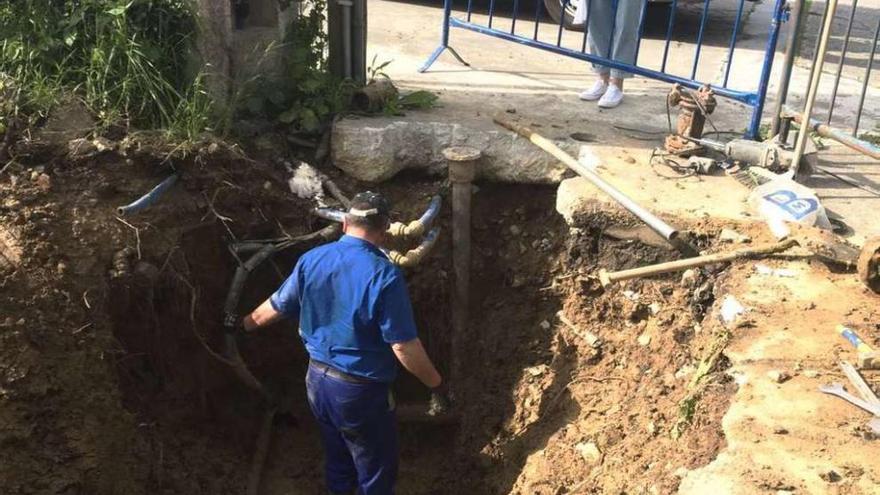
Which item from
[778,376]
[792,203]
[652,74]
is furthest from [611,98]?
[778,376]

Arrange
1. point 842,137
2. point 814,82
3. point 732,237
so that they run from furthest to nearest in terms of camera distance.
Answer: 1. point 842,137
2. point 814,82
3. point 732,237

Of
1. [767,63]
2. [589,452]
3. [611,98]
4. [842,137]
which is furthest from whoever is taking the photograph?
[611,98]

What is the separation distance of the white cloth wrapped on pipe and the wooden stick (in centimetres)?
213

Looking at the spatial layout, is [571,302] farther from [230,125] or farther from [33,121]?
[33,121]

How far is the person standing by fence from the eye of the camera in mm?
5324

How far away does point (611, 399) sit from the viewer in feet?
12.8

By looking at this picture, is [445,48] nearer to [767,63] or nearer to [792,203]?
[767,63]

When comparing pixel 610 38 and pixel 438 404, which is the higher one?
pixel 610 38

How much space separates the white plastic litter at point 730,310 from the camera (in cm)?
351

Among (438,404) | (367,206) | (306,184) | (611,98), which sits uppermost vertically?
(611,98)

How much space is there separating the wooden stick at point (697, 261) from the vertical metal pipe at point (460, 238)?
98 cm

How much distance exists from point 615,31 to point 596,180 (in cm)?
175

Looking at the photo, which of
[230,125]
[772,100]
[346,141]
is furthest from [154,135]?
[772,100]

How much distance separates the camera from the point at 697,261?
12.2 ft
